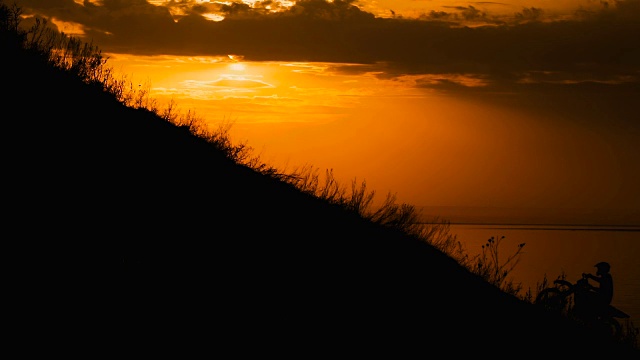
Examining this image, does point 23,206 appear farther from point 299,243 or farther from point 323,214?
point 323,214

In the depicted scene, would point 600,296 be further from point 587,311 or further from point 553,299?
point 553,299

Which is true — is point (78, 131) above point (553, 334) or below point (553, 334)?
above

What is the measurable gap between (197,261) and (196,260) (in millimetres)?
20

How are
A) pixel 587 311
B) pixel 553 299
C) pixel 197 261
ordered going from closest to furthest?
pixel 197 261
pixel 587 311
pixel 553 299

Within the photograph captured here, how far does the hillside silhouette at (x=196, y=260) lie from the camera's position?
771 cm

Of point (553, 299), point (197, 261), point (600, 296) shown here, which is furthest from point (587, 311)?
point (197, 261)

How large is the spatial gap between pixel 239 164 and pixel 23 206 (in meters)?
6.04

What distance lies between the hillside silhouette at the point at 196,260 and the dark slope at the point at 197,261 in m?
0.03

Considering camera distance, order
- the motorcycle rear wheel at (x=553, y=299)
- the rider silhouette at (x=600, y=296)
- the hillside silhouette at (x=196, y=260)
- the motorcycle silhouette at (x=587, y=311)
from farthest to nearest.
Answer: the motorcycle rear wheel at (x=553, y=299) → the rider silhouette at (x=600, y=296) → the motorcycle silhouette at (x=587, y=311) → the hillside silhouette at (x=196, y=260)

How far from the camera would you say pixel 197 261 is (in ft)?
30.6

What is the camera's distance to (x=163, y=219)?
1020cm

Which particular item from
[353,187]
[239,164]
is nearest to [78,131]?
[239,164]

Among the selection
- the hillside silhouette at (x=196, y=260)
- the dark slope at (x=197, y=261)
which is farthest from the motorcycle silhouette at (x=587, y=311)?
the dark slope at (x=197, y=261)

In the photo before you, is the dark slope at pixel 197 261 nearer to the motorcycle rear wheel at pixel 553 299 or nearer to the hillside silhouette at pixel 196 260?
the hillside silhouette at pixel 196 260
